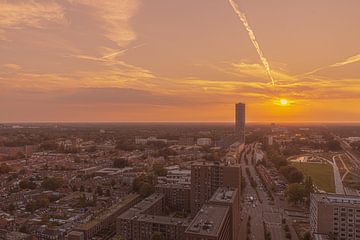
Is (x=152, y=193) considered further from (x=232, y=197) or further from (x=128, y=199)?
(x=232, y=197)

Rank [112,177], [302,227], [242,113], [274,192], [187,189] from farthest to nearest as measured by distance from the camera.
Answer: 1. [242,113]
2. [112,177]
3. [274,192]
4. [187,189]
5. [302,227]

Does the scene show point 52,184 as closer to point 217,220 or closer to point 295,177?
point 217,220

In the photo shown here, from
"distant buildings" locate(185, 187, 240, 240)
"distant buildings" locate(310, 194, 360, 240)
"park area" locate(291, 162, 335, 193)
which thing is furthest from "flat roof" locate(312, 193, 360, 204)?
"park area" locate(291, 162, 335, 193)

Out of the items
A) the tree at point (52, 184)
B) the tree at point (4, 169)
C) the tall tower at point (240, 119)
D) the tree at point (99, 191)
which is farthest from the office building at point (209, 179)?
the tall tower at point (240, 119)

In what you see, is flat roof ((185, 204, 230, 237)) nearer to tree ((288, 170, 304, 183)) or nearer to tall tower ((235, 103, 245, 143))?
tree ((288, 170, 304, 183))

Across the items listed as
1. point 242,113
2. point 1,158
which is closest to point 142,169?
point 1,158

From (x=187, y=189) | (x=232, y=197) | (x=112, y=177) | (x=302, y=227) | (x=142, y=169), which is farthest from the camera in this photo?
(x=142, y=169)

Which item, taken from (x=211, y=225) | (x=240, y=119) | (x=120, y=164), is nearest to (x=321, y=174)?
(x=120, y=164)
